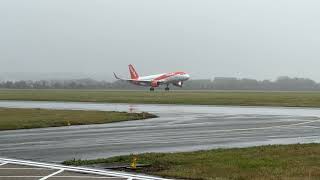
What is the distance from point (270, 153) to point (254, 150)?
0.83m

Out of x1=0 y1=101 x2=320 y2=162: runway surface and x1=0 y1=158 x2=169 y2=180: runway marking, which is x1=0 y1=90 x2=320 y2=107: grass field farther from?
x1=0 y1=158 x2=169 y2=180: runway marking

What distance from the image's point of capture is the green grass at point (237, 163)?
13.1m

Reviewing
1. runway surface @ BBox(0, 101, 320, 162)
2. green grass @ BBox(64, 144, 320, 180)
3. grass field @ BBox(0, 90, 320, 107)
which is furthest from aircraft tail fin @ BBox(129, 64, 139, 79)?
Result: green grass @ BBox(64, 144, 320, 180)

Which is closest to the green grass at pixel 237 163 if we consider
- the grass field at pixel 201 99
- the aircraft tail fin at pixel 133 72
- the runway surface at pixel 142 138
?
the runway surface at pixel 142 138

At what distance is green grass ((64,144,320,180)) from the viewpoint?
13.1m

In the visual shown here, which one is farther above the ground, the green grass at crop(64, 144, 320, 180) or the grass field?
the grass field

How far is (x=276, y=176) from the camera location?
12836 millimetres

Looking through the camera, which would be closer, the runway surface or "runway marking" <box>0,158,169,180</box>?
"runway marking" <box>0,158,169,180</box>

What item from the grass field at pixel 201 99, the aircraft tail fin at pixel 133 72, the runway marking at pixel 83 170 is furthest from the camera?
the aircraft tail fin at pixel 133 72

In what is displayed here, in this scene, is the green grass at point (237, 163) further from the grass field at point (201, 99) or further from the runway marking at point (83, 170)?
the grass field at point (201, 99)

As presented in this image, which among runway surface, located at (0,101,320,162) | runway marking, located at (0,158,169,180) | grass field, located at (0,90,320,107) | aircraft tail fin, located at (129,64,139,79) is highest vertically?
aircraft tail fin, located at (129,64,139,79)

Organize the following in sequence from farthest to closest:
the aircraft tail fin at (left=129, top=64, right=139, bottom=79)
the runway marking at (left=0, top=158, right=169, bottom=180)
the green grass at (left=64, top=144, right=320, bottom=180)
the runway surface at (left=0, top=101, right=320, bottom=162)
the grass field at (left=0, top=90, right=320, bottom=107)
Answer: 1. the aircraft tail fin at (left=129, top=64, right=139, bottom=79)
2. the grass field at (left=0, top=90, right=320, bottom=107)
3. the runway surface at (left=0, top=101, right=320, bottom=162)
4. the green grass at (left=64, top=144, right=320, bottom=180)
5. the runway marking at (left=0, top=158, right=169, bottom=180)

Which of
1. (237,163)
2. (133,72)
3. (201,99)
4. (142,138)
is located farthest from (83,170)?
(133,72)

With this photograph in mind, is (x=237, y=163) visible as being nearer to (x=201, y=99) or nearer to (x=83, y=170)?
(x=83, y=170)
